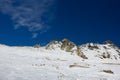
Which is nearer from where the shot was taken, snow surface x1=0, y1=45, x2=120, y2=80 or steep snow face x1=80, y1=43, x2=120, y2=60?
snow surface x1=0, y1=45, x2=120, y2=80

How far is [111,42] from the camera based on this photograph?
442 feet

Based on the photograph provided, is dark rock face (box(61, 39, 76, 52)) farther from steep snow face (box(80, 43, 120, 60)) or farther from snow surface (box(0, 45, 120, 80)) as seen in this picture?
snow surface (box(0, 45, 120, 80))

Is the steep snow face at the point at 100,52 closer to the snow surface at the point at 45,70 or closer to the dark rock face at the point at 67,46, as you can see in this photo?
the dark rock face at the point at 67,46

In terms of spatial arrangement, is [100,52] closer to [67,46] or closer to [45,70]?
[67,46]

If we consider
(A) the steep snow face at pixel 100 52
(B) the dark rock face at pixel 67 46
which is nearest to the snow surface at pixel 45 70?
(B) the dark rock face at pixel 67 46

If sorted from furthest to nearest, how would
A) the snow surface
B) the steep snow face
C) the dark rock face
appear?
the steep snow face → the dark rock face → the snow surface

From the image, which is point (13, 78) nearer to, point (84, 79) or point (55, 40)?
point (84, 79)

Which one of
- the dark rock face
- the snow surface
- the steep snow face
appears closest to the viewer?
the snow surface

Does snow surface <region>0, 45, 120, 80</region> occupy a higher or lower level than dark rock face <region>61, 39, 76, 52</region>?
lower

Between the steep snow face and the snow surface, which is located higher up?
the steep snow face

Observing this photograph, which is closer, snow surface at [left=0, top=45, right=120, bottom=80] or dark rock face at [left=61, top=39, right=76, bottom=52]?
snow surface at [left=0, top=45, right=120, bottom=80]

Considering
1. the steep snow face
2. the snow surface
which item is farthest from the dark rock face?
the snow surface

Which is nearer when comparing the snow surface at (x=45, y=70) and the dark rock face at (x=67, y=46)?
the snow surface at (x=45, y=70)

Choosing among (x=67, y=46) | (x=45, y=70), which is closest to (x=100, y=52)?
(x=67, y=46)
